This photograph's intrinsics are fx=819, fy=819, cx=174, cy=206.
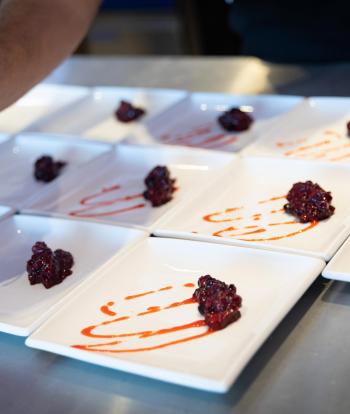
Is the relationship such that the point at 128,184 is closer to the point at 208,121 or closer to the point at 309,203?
the point at 208,121

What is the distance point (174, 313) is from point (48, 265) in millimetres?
229

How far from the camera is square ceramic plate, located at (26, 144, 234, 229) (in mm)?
1539

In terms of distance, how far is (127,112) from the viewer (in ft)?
6.45

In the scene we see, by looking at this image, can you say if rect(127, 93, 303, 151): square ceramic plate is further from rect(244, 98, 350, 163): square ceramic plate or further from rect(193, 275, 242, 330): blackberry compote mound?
rect(193, 275, 242, 330): blackberry compote mound

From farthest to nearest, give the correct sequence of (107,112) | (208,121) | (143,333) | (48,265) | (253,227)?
1. (107,112)
2. (208,121)
3. (253,227)
4. (48,265)
5. (143,333)

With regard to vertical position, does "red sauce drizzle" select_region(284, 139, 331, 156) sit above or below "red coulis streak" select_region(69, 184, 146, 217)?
above

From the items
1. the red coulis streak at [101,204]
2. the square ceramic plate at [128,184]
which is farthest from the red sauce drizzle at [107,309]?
the red coulis streak at [101,204]

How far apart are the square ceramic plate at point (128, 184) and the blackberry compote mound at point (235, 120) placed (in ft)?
0.52

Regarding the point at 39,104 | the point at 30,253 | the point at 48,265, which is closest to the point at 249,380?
the point at 48,265

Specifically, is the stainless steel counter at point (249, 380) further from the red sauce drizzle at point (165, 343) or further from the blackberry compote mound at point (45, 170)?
the blackberry compote mound at point (45, 170)

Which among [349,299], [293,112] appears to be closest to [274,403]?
[349,299]

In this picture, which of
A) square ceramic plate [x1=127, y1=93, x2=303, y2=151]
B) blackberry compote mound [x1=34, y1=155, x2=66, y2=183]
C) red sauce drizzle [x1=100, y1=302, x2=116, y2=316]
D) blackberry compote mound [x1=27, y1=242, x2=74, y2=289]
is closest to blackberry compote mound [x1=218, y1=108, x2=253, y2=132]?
square ceramic plate [x1=127, y1=93, x2=303, y2=151]

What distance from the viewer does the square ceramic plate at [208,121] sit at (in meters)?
1.82

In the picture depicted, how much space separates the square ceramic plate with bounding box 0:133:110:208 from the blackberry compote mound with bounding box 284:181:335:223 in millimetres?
513
